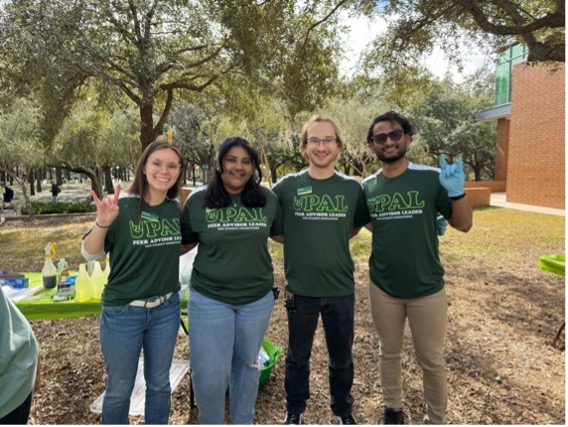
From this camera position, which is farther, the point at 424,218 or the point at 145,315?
the point at 424,218

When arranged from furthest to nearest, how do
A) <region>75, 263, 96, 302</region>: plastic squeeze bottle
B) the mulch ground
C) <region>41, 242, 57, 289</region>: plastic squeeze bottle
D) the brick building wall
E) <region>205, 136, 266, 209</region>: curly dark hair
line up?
1. the brick building wall
2. <region>41, 242, 57, 289</region>: plastic squeeze bottle
3. <region>75, 263, 96, 302</region>: plastic squeeze bottle
4. the mulch ground
5. <region>205, 136, 266, 209</region>: curly dark hair

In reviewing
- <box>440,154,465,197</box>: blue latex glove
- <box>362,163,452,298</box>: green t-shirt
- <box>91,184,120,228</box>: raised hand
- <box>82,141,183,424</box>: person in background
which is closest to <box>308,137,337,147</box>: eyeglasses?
<box>362,163,452,298</box>: green t-shirt

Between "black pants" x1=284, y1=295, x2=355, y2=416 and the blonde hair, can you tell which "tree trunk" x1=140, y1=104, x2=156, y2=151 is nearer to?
the blonde hair

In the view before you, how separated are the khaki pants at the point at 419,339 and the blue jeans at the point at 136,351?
1413 millimetres

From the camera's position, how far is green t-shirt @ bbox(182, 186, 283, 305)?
245cm

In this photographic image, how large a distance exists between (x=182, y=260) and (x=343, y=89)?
22.4 feet

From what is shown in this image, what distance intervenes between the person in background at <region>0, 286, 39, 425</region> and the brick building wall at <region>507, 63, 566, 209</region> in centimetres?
1853

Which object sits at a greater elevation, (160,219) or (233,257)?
(160,219)

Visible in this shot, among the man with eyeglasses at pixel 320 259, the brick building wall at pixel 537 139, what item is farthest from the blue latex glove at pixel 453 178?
the brick building wall at pixel 537 139

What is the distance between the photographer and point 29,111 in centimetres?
Result: 1694

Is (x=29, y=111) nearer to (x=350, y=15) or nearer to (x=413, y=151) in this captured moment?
(x=350, y=15)

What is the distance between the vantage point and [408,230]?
9.07 feet

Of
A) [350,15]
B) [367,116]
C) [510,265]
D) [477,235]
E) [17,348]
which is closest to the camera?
[17,348]

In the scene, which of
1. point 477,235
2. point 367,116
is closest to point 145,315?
point 477,235
